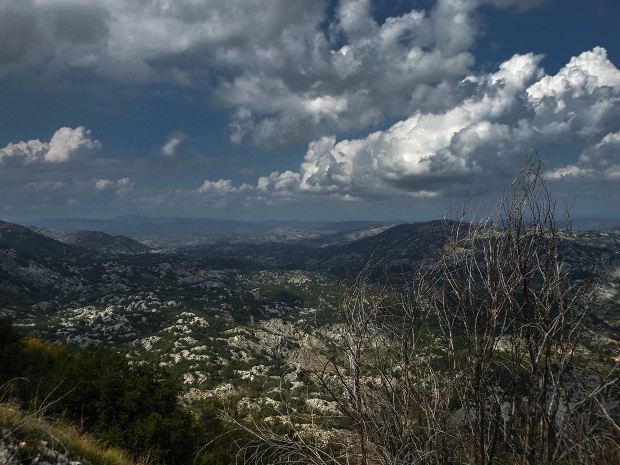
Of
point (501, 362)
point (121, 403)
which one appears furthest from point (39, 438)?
point (121, 403)

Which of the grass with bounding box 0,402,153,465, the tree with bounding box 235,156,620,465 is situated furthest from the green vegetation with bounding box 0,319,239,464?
the tree with bounding box 235,156,620,465

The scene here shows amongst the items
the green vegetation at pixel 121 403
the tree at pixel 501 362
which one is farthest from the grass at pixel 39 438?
the green vegetation at pixel 121 403

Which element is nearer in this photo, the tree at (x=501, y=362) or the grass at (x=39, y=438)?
the tree at (x=501, y=362)

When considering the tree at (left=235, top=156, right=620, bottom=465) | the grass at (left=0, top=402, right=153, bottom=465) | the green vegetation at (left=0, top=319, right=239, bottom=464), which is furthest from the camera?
the green vegetation at (left=0, top=319, right=239, bottom=464)

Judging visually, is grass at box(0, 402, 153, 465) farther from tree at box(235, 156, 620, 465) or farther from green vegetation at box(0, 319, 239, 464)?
green vegetation at box(0, 319, 239, 464)

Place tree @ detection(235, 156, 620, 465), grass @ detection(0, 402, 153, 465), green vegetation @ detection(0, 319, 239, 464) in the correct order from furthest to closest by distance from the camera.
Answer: green vegetation @ detection(0, 319, 239, 464) < grass @ detection(0, 402, 153, 465) < tree @ detection(235, 156, 620, 465)

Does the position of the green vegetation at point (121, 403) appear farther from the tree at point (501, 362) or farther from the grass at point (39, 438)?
the tree at point (501, 362)

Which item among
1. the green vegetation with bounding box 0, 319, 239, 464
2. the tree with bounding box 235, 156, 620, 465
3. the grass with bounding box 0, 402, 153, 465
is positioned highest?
the tree with bounding box 235, 156, 620, 465

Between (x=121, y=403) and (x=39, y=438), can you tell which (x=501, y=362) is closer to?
(x=39, y=438)

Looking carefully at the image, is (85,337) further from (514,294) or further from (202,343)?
(514,294)

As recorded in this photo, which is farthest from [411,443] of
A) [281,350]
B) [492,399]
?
Answer: [281,350]

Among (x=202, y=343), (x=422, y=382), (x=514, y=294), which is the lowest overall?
(x=202, y=343)
